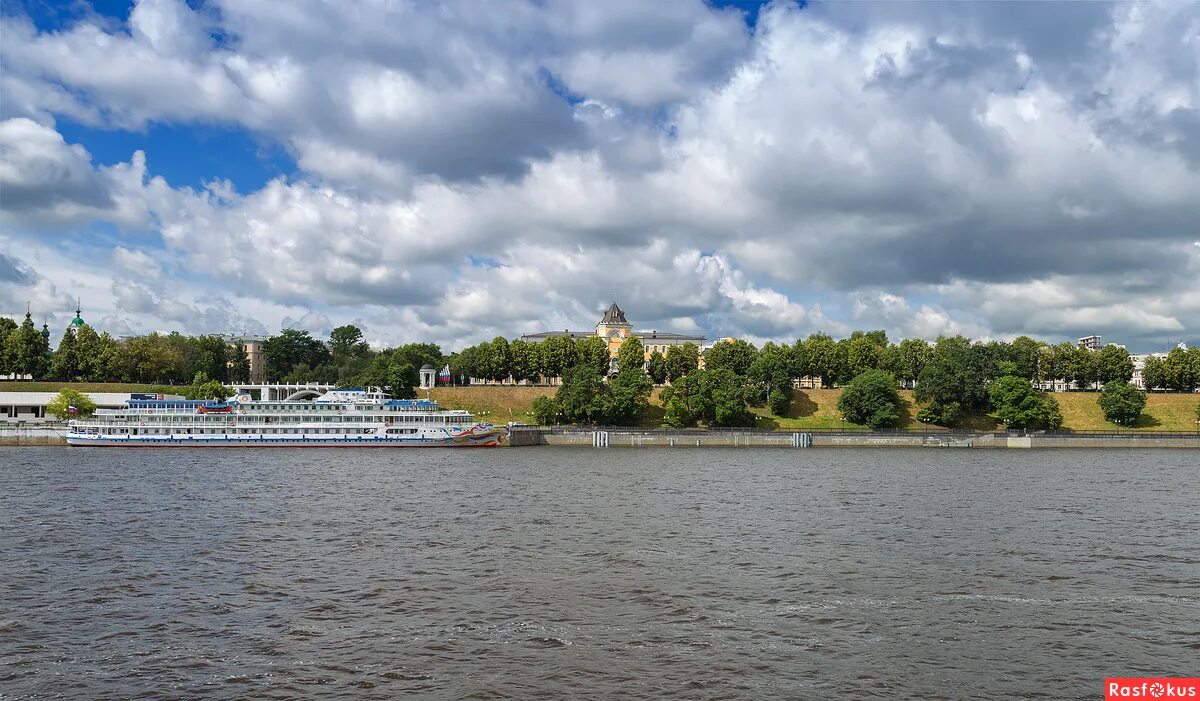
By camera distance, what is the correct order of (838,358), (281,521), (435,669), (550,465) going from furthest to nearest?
(838,358) < (550,465) < (281,521) < (435,669)

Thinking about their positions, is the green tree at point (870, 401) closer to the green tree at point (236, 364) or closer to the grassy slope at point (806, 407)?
the grassy slope at point (806, 407)

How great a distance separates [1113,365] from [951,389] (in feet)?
161

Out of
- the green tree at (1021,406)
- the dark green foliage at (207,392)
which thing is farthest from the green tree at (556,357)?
the green tree at (1021,406)

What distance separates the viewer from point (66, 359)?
15488 cm

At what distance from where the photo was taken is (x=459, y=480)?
68.9 metres

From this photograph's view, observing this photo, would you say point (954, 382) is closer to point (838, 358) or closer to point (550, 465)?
point (838, 358)

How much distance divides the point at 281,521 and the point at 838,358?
5269 inches

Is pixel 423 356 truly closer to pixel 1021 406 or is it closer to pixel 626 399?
pixel 626 399

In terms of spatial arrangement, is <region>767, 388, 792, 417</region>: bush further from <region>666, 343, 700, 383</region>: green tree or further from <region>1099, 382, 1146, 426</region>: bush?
<region>1099, 382, 1146, 426</region>: bush

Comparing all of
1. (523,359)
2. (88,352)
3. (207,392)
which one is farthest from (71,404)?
(523,359)

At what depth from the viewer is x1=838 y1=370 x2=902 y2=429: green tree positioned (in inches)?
5226

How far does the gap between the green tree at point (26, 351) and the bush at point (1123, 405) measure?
179824mm

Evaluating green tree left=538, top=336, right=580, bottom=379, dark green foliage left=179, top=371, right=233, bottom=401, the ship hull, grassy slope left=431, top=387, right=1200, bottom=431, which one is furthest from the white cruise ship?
green tree left=538, top=336, right=580, bottom=379

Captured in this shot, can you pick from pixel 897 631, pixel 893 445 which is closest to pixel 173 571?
pixel 897 631
